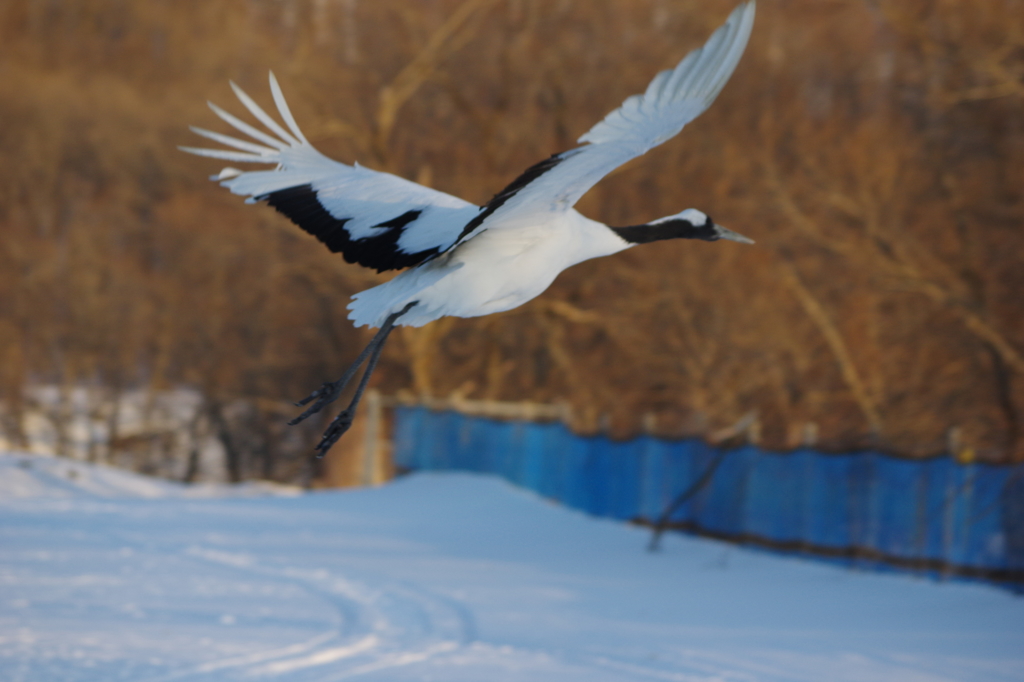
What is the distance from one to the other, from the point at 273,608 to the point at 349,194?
4.15 metres

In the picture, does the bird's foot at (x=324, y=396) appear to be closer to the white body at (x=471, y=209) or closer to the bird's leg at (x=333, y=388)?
the bird's leg at (x=333, y=388)

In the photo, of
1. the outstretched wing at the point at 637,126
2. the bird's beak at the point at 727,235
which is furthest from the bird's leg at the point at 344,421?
the bird's beak at the point at 727,235

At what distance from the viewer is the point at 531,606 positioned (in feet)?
29.0

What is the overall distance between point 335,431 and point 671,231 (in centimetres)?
189

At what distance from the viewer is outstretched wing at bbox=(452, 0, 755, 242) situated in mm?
3725

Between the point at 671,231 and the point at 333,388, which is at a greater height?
the point at 671,231

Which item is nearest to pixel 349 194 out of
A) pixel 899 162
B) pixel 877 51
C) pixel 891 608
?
pixel 891 608

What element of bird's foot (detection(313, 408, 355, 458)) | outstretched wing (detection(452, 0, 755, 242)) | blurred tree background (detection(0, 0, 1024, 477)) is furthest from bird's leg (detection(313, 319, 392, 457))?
blurred tree background (detection(0, 0, 1024, 477))

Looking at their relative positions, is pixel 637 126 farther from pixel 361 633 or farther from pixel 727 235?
pixel 361 633

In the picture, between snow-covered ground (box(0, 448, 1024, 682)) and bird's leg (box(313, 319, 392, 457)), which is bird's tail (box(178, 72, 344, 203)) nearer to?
bird's leg (box(313, 319, 392, 457))

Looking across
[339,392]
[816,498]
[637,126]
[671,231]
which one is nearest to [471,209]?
[671,231]

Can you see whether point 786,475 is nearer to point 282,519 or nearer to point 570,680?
point 570,680

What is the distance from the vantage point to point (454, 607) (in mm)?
8727

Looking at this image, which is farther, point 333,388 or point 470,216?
point 333,388
